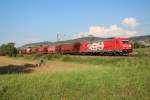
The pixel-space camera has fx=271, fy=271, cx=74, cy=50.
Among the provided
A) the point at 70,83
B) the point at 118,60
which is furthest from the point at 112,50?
the point at 70,83

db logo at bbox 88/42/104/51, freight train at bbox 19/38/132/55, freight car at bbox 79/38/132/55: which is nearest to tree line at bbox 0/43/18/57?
freight train at bbox 19/38/132/55

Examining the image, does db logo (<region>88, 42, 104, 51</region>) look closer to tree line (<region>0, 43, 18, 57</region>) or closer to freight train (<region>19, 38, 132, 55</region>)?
freight train (<region>19, 38, 132, 55</region>)

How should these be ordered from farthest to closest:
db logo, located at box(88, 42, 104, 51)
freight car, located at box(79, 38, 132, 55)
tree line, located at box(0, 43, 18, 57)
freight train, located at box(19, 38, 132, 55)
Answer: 1. tree line, located at box(0, 43, 18, 57)
2. db logo, located at box(88, 42, 104, 51)
3. freight train, located at box(19, 38, 132, 55)
4. freight car, located at box(79, 38, 132, 55)

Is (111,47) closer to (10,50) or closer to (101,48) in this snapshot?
(101,48)

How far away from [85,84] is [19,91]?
4819 mm

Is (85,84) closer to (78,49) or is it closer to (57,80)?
(57,80)

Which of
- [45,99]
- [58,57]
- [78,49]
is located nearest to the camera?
[45,99]

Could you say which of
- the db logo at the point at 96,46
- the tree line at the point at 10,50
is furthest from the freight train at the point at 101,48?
the tree line at the point at 10,50

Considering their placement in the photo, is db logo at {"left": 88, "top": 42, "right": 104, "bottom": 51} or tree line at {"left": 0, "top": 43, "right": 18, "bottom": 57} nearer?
db logo at {"left": 88, "top": 42, "right": 104, "bottom": 51}

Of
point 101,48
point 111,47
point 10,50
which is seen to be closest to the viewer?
point 111,47

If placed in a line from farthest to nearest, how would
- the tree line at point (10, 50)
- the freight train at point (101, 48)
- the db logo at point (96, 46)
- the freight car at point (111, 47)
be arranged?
the tree line at point (10, 50), the db logo at point (96, 46), the freight train at point (101, 48), the freight car at point (111, 47)

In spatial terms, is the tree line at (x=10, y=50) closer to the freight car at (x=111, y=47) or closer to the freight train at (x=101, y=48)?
the freight train at (x=101, y=48)

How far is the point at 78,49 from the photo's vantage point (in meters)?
62.5

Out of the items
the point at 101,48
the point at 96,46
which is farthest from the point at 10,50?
the point at 101,48
